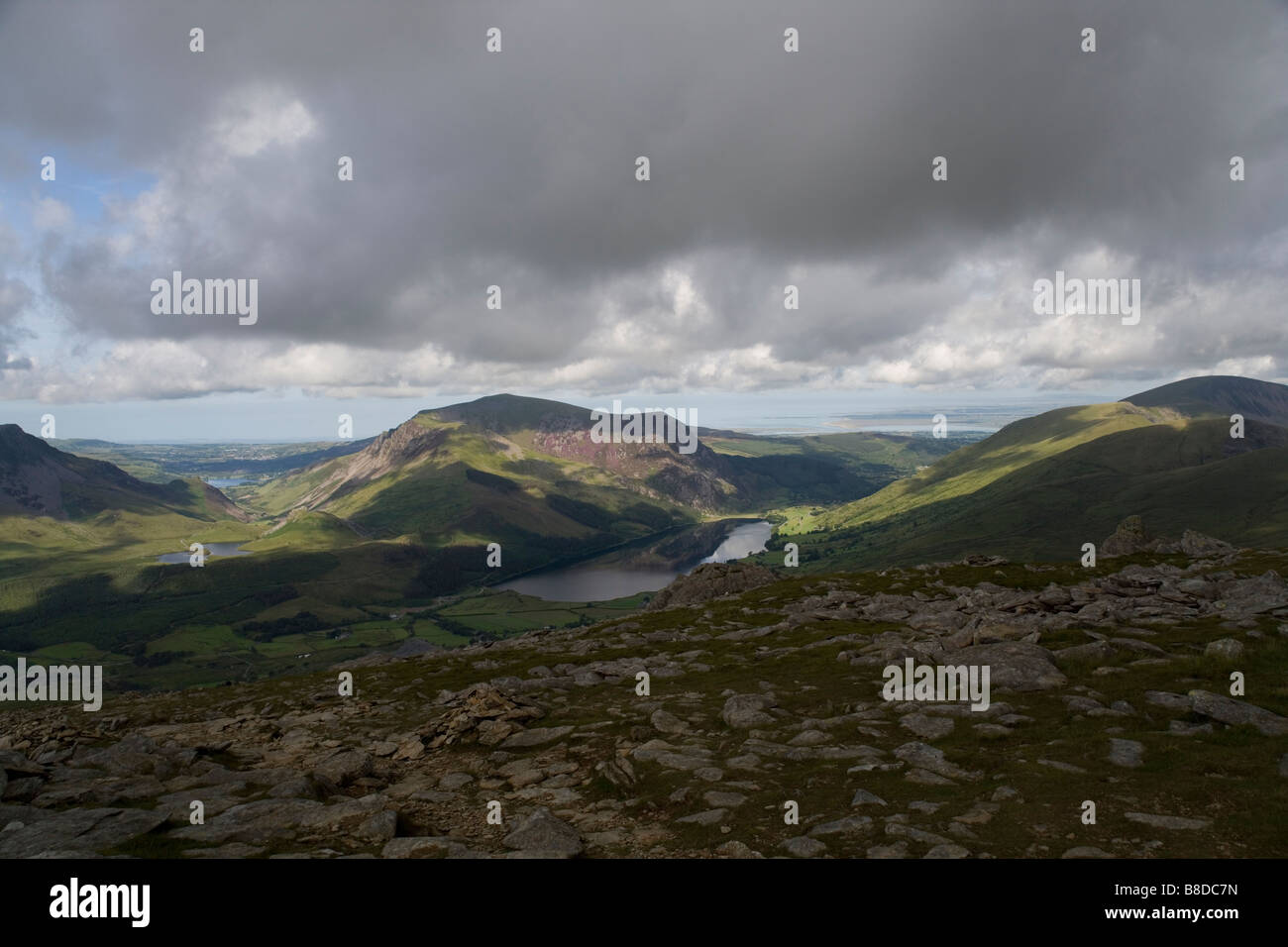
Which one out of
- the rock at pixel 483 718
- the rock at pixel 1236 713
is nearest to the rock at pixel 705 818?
the rock at pixel 483 718

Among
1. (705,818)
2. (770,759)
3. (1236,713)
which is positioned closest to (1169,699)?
(1236,713)

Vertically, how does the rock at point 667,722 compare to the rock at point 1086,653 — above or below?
below

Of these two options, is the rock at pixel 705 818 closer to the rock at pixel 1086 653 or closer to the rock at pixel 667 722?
the rock at pixel 667 722

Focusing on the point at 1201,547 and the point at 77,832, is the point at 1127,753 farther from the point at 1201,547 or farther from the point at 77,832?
the point at 1201,547

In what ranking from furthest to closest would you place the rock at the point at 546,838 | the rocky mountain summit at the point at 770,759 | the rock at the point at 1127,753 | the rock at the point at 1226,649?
the rock at the point at 1226,649 → the rock at the point at 1127,753 → the rock at the point at 546,838 → the rocky mountain summit at the point at 770,759

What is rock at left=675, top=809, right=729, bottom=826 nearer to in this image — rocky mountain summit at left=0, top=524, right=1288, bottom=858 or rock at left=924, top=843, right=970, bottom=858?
rocky mountain summit at left=0, top=524, right=1288, bottom=858
